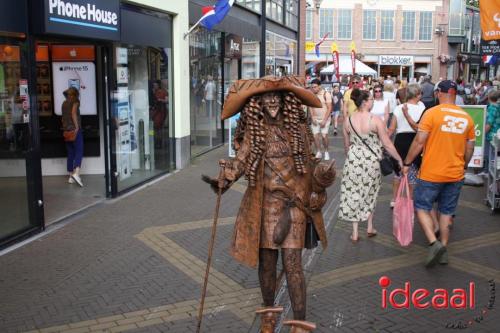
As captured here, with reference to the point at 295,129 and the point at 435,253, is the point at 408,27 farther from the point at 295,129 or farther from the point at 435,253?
the point at 295,129

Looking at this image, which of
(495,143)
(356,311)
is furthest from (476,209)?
(356,311)

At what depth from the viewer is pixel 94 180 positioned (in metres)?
10.9

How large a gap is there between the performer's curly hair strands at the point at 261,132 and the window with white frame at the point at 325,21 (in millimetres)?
49323

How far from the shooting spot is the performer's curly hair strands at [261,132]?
13.9ft

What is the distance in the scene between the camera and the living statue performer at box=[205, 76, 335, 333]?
13.8 feet

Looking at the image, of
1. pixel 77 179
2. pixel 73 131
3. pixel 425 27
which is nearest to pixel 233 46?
pixel 73 131

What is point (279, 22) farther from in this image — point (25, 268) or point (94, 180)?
point (25, 268)

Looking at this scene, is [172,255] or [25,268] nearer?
[25,268]

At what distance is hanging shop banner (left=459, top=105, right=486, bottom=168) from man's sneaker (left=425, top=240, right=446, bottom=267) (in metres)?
5.34

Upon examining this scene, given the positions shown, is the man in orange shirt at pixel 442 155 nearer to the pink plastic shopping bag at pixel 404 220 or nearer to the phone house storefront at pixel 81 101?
the pink plastic shopping bag at pixel 404 220

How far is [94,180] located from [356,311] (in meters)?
7.15

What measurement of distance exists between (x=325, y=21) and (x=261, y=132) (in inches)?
1959

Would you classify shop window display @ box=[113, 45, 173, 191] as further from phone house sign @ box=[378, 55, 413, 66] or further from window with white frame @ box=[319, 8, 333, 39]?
phone house sign @ box=[378, 55, 413, 66]

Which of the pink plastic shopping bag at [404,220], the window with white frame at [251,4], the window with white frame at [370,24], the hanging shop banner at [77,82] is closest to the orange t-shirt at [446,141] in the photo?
the pink plastic shopping bag at [404,220]
